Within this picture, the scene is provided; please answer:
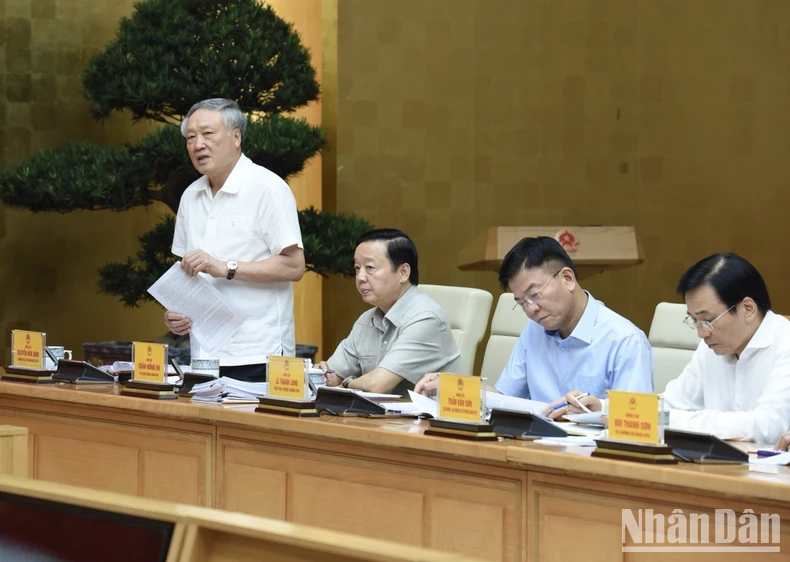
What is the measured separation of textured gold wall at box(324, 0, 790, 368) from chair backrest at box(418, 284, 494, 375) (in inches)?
85.4

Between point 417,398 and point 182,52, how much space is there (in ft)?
8.03

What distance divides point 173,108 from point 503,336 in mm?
1879

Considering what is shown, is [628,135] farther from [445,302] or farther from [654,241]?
[445,302]

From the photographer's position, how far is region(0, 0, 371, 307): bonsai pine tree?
418 centimetres

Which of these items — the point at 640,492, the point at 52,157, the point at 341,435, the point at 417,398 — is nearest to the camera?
the point at 640,492

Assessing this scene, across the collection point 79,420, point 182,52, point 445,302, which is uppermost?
point 182,52

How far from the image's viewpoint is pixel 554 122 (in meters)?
5.40

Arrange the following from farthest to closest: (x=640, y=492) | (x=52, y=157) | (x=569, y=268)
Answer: (x=52, y=157) → (x=569, y=268) → (x=640, y=492)

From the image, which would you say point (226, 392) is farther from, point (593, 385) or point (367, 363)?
point (593, 385)

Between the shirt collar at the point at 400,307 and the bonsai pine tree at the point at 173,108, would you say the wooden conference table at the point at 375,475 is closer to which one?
the shirt collar at the point at 400,307

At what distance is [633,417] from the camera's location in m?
1.77

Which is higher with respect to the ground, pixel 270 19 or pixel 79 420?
pixel 270 19

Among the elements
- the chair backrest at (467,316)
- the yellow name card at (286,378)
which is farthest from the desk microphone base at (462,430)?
the chair backrest at (467,316)

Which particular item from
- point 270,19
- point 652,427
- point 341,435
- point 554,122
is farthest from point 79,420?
point 554,122
